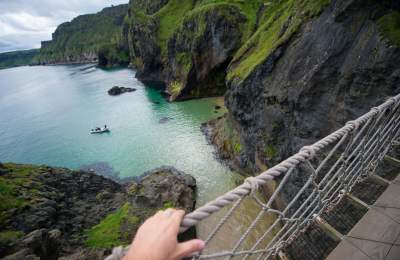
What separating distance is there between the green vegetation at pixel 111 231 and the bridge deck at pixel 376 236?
9385 mm

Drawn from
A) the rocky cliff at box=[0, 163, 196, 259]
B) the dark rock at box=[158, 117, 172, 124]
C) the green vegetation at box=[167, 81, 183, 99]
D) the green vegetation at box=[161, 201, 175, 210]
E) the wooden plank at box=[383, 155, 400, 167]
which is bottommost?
the rocky cliff at box=[0, 163, 196, 259]

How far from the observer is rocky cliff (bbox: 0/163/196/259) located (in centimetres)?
956

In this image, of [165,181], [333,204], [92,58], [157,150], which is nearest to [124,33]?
[92,58]

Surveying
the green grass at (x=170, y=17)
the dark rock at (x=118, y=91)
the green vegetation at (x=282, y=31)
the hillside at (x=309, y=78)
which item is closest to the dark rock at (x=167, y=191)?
the hillside at (x=309, y=78)

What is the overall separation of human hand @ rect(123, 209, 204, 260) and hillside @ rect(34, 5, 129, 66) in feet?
402

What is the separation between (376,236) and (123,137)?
24875 mm

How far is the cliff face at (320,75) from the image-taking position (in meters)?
6.94

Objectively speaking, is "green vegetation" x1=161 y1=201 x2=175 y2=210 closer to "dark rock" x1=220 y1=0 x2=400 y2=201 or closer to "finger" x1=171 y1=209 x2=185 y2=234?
"dark rock" x1=220 y1=0 x2=400 y2=201

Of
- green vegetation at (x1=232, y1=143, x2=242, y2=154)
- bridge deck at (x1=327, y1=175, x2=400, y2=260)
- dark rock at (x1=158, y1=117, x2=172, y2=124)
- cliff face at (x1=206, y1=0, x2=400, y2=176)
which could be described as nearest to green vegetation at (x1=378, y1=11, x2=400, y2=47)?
cliff face at (x1=206, y1=0, x2=400, y2=176)

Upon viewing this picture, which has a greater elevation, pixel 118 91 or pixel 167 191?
pixel 118 91

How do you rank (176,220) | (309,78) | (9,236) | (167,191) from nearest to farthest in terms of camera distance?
(176,220), (309,78), (9,236), (167,191)

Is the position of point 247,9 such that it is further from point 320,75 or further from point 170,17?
point 320,75

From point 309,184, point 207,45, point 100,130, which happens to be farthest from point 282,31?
point 100,130

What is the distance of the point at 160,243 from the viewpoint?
1.09m
